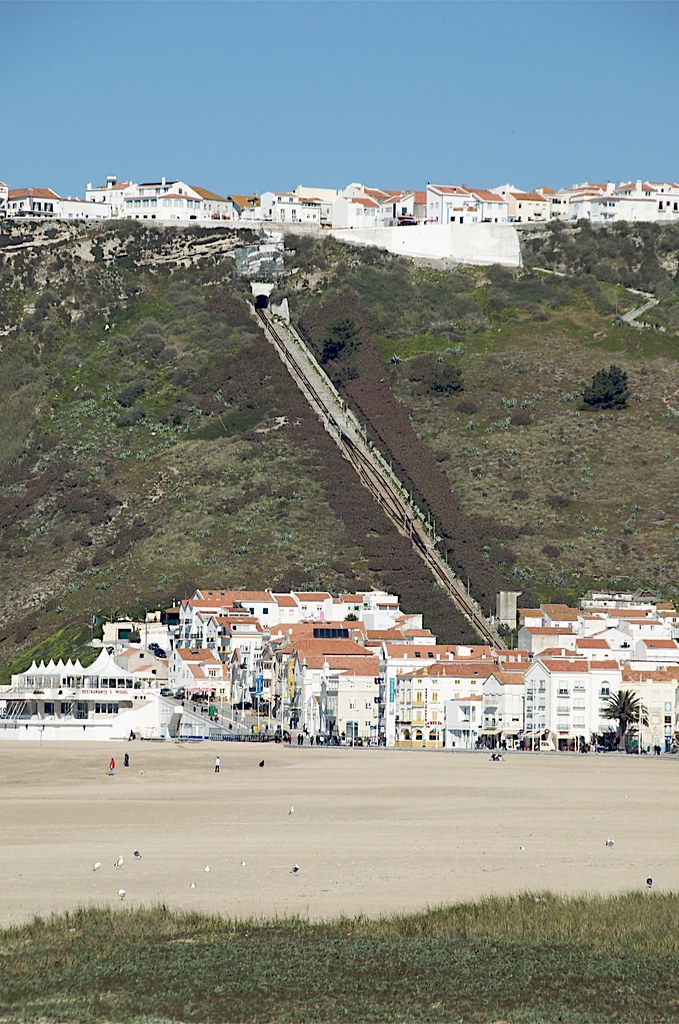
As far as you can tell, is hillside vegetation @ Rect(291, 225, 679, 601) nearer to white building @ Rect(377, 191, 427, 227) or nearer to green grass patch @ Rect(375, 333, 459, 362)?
green grass patch @ Rect(375, 333, 459, 362)

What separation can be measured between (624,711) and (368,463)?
49363 millimetres

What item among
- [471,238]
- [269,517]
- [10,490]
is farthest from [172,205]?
[269,517]

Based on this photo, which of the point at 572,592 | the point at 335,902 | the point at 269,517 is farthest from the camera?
the point at 269,517

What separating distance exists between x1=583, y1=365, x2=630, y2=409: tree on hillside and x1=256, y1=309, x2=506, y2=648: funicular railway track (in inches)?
734

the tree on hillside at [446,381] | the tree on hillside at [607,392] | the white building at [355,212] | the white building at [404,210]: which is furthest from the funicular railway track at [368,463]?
the white building at [404,210]

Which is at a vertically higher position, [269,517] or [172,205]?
[172,205]

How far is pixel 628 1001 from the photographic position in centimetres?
2558

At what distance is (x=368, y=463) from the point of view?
12888 centimetres

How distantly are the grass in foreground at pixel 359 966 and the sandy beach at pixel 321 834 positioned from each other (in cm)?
139

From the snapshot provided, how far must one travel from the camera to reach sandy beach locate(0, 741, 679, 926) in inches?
1267

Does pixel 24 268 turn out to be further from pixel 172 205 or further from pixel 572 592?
pixel 572 592

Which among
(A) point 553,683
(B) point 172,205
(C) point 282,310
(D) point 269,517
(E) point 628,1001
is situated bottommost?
(E) point 628,1001

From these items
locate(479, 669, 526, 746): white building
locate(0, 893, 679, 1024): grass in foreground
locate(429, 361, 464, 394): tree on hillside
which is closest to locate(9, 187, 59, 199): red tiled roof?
locate(429, 361, 464, 394): tree on hillside

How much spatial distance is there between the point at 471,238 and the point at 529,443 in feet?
148
